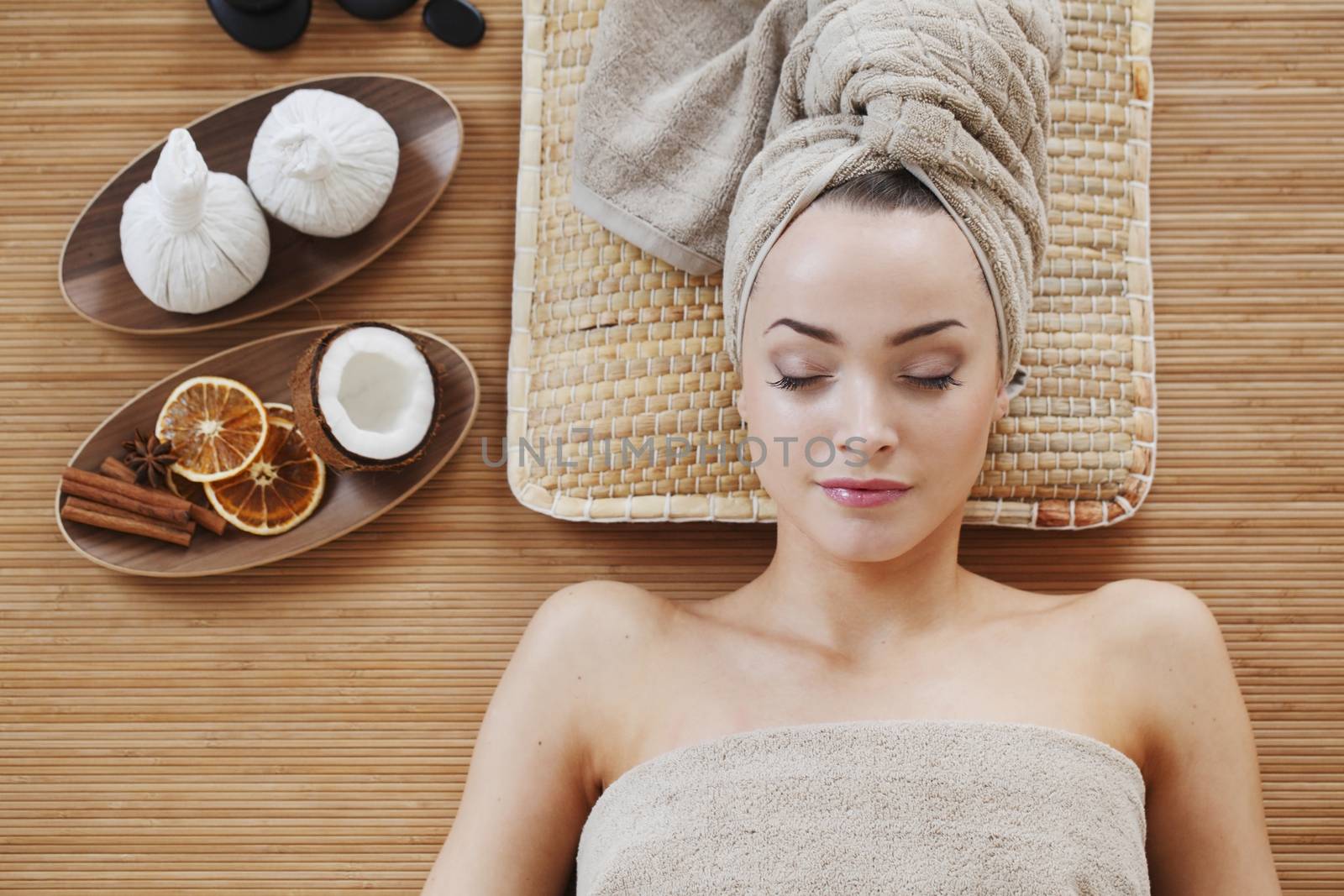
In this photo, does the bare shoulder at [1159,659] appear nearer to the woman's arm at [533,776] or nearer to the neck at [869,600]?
the neck at [869,600]

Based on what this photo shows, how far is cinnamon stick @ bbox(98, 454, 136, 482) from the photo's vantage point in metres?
1.79

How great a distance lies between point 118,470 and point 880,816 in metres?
1.41

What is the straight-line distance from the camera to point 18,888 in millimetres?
1787

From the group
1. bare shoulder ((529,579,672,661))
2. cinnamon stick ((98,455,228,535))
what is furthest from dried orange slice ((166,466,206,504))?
bare shoulder ((529,579,672,661))

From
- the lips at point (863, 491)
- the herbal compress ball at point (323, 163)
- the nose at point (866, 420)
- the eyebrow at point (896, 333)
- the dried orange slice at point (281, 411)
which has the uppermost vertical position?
the herbal compress ball at point (323, 163)

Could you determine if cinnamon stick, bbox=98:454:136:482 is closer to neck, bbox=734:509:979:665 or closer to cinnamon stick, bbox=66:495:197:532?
cinnamon stick, bbox=66:495:197:532

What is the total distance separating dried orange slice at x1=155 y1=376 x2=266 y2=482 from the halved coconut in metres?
0.08

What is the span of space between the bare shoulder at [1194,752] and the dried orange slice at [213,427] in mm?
1423

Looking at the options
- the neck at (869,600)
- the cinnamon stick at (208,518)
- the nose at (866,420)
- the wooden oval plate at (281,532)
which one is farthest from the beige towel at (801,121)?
the cinnamon stick at (208,518)

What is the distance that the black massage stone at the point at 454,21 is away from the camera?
6.29ft

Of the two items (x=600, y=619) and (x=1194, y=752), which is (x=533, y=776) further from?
(x=1194, y=752)

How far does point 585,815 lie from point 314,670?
1.97 feet

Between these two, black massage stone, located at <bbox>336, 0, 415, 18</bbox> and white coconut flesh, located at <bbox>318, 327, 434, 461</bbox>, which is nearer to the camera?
white coconut flesh, located at <bbox>318, 327, 434, 461</bbox>

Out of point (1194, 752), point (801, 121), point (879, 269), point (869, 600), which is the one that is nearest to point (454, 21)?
point (801, 121)
